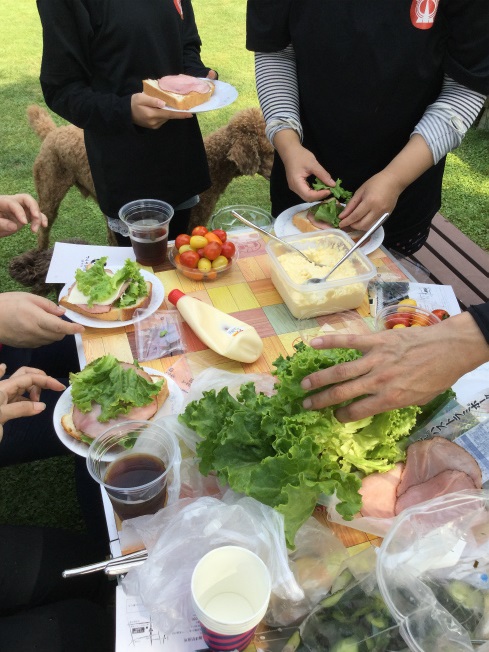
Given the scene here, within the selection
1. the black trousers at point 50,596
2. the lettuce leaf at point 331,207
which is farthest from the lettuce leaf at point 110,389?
the lettuce leaf at point 331,207

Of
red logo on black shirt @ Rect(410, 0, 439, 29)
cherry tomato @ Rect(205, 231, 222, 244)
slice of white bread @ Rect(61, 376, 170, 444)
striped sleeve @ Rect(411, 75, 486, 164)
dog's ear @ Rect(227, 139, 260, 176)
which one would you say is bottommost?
dog's ear @ Rect(227, 139, 260, 176)

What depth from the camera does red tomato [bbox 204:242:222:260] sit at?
2090 mm

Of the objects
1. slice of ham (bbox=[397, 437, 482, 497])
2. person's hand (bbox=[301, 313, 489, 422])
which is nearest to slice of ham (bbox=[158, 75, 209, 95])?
person's hand (bbox=[301, 313, 489, 422])

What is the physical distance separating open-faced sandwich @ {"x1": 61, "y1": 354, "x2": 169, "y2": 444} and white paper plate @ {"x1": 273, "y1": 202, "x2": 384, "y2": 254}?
1.03 m

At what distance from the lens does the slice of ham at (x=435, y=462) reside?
1263 millimetres

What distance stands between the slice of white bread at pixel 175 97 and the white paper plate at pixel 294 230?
0.65 meters

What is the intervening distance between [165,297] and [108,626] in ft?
Answer: 3.73

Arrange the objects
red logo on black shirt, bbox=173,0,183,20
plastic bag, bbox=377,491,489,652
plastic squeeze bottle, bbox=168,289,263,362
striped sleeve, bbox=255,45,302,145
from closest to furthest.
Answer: plastic bag, bbox=377,491,489,652, plastic squeeze bottle, bbox=168,289,263,362, striped sleeve, bbox=255,45,302,145, red logo on black shirt, bbox=173,0,183,20

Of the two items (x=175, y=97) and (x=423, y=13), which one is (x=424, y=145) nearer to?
(x=423, y=13)

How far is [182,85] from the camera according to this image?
2.37 m

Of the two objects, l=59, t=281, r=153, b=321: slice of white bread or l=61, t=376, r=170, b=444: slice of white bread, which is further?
l=59, t=281, r=153, b=321: slice of white bread

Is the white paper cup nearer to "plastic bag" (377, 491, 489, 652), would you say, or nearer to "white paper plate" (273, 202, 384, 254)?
"plastic bag" (377, 491, 489, 652)

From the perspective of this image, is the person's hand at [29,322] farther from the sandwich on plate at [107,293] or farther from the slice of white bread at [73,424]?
the slice of white bread at [73,424]

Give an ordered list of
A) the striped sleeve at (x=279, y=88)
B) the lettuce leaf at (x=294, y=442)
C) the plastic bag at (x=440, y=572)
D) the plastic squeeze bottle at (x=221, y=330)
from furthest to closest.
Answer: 1. the striped sleeve at (x=279, y=88)
2. the plastic squeeze bottle at (x=221, y=330)
3. the lettuce leaf at (x=294, y=442)
4. the plastic bag at (x=440, y=572)
